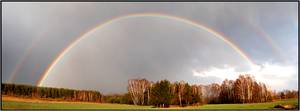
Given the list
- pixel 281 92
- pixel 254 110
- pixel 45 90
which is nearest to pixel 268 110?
pixel 254 110

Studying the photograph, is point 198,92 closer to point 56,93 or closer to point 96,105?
point 96,105

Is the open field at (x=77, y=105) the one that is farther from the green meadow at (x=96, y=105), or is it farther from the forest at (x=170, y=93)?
the forest at (x=170, y=93)

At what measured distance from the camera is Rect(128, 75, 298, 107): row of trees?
29781 mm

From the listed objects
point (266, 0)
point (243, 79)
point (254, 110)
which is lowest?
point (254, 110)

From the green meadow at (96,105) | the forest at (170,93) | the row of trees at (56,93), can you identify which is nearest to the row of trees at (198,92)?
the forest at (170,93)

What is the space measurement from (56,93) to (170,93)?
797cm

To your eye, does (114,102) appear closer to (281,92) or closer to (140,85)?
(140,85)

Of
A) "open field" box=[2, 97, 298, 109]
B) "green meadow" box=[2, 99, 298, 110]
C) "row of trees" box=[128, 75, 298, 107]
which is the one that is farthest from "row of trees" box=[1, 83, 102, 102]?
"row of trees" box=[128, 75, 298, 107]

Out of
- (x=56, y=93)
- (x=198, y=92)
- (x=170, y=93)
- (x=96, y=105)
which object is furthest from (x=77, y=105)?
(x=198, y=92)

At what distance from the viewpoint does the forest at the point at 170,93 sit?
2981cm

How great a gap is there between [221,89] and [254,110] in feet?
11.1

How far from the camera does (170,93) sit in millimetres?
29812

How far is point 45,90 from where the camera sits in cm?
3089

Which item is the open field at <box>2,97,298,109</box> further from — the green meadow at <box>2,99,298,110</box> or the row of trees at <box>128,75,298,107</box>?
the row of trees at <box>128,75,298,107</box>
